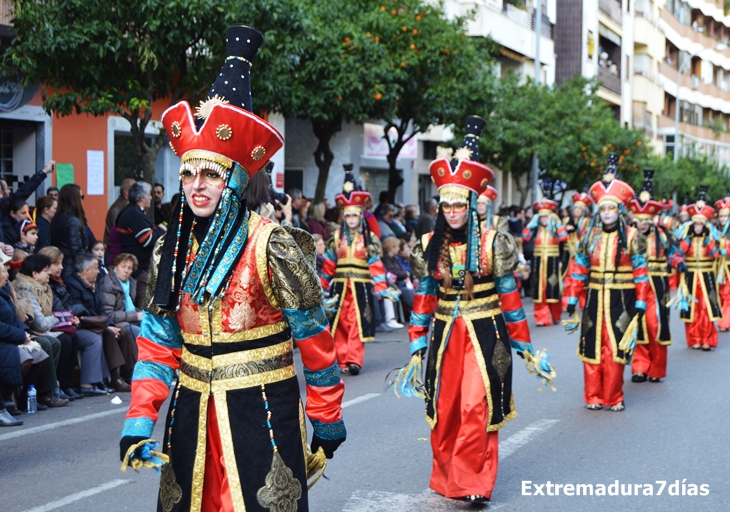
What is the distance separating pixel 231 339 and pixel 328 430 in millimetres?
529

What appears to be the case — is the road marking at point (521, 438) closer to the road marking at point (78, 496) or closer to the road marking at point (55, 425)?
the road marking at point (78, 496)

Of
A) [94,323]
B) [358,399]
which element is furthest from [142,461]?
[94,323]

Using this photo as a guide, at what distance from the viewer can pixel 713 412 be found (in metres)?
9.66

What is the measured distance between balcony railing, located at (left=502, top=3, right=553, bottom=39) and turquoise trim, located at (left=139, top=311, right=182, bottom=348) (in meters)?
32.6

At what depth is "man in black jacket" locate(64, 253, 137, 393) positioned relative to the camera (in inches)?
403

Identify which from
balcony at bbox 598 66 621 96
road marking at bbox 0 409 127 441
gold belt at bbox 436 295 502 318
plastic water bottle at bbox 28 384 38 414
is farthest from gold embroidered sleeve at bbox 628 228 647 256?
balcony at bbox 598 66 621 96

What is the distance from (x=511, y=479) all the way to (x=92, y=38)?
26.5 feet

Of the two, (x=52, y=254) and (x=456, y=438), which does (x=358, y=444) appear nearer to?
(x=456, y=438)

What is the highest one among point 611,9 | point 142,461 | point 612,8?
point 612,8

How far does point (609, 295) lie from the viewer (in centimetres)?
980

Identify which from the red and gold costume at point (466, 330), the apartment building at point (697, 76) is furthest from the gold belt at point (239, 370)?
the apartment building at point (697, 76)

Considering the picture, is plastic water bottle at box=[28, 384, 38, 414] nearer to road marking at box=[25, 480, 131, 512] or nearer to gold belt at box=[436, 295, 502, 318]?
road marking at box=[25, 480, 131, 512]

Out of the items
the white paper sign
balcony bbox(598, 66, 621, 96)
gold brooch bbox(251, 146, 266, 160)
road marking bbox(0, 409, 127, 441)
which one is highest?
balcony bbox(598, 66, 621, 96)

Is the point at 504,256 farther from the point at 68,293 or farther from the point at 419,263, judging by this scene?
the point at 68,293
